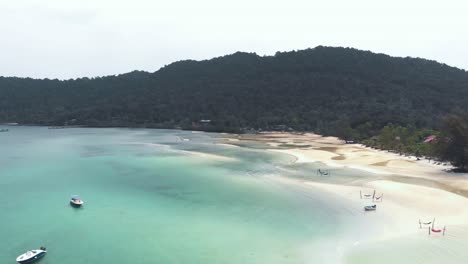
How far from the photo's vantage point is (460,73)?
567ft

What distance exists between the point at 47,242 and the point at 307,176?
3002 cm

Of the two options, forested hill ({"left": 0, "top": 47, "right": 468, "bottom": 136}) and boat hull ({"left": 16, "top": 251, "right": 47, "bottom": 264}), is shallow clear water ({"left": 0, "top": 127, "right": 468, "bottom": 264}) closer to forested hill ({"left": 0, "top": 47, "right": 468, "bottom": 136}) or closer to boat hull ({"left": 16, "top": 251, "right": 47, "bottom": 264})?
boat hull ({"left": 16, "top": 251, "right": 47, "bottom": 264})

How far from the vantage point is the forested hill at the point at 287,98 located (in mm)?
135375

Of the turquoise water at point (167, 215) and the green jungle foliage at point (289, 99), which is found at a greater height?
the green jungle foliage at point (289, 99)

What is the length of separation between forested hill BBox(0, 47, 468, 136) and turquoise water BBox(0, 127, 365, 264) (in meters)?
73.8

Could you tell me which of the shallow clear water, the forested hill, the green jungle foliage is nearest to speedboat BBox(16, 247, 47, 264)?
the shallow clear water

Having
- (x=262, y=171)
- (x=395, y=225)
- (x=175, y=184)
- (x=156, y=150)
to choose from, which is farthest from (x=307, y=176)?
(x=156, y=150)

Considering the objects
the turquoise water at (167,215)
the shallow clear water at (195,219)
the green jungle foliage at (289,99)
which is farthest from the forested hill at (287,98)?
the turquoise water at (167,215)

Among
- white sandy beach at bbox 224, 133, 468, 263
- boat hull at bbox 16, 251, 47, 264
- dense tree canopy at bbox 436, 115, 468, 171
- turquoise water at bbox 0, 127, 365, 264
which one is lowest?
turquoise water at bbox 0, 127, 365, 264

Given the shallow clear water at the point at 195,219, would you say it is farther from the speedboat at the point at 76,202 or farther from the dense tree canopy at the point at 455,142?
the dense tree canopy at the point at 455,142

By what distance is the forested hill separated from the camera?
135375 millimetres

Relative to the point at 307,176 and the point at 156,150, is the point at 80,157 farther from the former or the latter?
the point at 307,176

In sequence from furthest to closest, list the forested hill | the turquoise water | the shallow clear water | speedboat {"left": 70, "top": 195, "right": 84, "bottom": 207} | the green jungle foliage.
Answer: the forested hill → the green jungle foliage → speedboat {"left": 70, "top": 195, "right": 84, "bottom": 207} → the turquoise water → the shallow clear water

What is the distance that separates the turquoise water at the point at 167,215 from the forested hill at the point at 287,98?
242 ft
